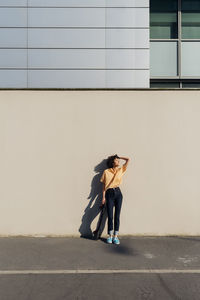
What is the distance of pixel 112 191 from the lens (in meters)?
5.64

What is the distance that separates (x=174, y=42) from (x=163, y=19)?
87cm

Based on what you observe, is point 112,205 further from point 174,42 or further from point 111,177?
point 174,42

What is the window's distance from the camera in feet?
30.3

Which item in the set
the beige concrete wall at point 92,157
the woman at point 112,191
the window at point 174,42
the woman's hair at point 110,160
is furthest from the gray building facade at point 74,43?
the woman at point 112,191

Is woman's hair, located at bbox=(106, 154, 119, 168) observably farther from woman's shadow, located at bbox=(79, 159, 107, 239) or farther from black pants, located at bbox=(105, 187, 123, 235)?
black pants, located at bbox=(105, 187, 123, 235)

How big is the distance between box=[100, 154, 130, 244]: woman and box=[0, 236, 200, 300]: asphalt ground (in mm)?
355

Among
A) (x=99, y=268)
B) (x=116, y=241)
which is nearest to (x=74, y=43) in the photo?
(x=116, y=241)

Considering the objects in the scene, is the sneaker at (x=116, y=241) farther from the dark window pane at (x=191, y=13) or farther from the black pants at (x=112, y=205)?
the dark window pane at (x=191, y=13)

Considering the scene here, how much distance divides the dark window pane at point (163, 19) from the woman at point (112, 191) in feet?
18.0

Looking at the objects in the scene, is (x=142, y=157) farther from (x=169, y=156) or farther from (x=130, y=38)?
(x=130, y=38)

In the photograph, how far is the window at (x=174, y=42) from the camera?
9.25 metres

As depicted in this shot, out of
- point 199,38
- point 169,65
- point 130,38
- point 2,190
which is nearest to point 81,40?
point 130,38

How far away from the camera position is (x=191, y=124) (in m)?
5.98
